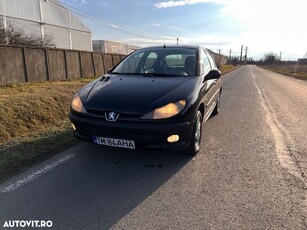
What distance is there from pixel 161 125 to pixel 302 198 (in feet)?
5.81

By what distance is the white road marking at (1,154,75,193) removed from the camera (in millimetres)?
2918

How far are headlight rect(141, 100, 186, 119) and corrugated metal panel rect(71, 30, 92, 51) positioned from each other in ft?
94.1

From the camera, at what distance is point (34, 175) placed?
322cm

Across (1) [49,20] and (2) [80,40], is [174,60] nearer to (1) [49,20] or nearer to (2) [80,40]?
(1) [49,20]

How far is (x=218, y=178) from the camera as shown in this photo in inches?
129

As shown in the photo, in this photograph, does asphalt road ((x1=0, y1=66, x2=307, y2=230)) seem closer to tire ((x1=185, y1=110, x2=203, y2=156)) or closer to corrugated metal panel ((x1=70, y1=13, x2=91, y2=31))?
tire ((x1=185, y1=110, x2=203, y2=156))

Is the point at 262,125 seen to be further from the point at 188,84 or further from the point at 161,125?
the point at 161,125

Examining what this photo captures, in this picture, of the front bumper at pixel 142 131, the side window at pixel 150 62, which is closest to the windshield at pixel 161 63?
the side window at pixel 150 62

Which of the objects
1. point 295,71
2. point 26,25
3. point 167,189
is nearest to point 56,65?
point 167,189

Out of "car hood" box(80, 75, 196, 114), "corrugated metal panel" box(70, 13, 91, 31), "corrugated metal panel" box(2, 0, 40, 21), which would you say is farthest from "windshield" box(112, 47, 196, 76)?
"corrugated metal panel" box(70, 13, 91, 31)

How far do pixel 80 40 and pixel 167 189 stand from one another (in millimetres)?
30657

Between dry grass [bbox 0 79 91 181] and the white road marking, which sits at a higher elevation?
dry grass [bbox 0 79 91 181]

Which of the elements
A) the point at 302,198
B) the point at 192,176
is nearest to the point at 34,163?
the point at 192,176

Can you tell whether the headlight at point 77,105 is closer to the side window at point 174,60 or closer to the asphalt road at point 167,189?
the asphalt road at point 167,189
